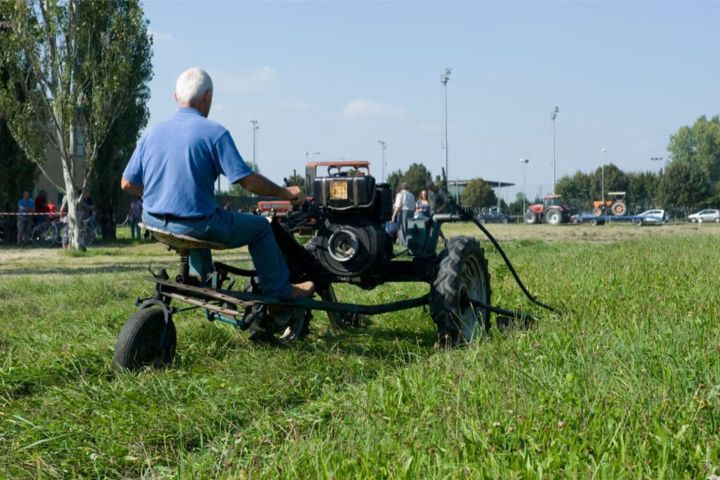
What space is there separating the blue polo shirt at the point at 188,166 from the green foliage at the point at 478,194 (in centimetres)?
8158

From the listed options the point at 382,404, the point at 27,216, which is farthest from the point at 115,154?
the point at 382,404

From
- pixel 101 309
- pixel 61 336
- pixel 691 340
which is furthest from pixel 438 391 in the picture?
pixel 101 309

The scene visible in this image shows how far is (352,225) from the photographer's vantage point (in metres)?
6.41

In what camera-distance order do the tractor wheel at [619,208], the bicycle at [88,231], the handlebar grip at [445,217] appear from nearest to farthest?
the handlebar grip at [445,217] < the bicycle at [88,231] < the tractor wheel at [619,208]

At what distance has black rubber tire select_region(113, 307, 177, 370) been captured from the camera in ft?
17.1

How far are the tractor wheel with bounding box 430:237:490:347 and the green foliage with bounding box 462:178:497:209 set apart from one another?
79.9 m

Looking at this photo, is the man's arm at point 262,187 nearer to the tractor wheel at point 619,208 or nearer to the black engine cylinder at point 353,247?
the black engine cylinder at point 353,247

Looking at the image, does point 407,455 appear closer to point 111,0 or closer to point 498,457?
point 498,457

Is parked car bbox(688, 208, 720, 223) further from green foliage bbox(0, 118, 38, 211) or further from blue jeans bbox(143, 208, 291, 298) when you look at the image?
blue jeans bbox(143, 208, 291, 298)

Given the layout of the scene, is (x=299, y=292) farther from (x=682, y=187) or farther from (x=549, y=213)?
(x=682, y=187)

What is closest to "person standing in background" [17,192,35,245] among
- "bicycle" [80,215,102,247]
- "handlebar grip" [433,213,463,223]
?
"bicycle" [80,215,102,247]

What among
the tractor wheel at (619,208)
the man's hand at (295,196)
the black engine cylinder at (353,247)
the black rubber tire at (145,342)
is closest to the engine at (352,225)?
the black engine cylinder at (353,247)

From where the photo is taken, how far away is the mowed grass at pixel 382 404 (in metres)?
3.04

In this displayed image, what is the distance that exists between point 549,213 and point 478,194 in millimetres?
28677
